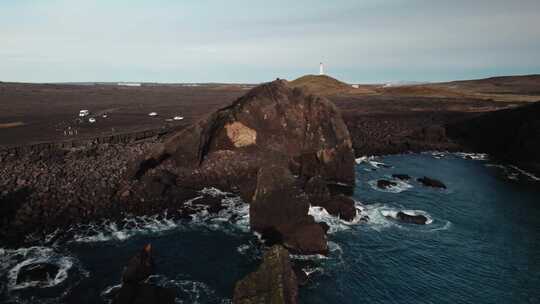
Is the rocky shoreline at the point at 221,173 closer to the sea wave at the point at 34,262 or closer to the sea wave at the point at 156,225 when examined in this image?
the sea wave at the point at 156,225

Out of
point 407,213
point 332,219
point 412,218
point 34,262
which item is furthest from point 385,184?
point 34,262

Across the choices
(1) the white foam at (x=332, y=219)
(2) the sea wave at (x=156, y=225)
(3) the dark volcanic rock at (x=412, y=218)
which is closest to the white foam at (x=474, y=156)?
(3) the dark volcanic rock at (x=412, y=218)

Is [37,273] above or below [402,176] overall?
below

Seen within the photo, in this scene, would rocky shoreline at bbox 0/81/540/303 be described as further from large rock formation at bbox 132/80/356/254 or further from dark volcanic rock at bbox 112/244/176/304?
dark volcanic rock at bbox 112/244/176/304

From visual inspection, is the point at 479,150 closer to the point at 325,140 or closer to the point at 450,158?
the point at 450,158

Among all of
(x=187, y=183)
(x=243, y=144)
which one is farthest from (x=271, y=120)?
(x=187, y=183)

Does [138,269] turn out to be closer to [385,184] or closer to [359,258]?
[359,258]
